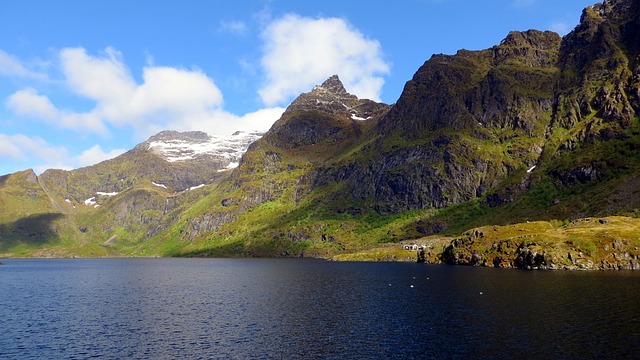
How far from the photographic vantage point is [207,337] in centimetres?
8212

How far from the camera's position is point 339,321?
310 feet

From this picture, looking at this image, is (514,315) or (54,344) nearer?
(54,344)

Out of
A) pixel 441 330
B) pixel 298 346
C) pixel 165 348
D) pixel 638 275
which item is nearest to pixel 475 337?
pixel 441 330

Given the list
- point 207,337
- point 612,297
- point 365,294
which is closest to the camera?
point 207,337

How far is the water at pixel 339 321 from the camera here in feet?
234

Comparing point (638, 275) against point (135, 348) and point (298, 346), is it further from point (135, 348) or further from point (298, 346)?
point (135, 348)

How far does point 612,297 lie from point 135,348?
4132 inches

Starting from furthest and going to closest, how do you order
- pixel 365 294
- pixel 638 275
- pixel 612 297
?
1. pixel 638 275
2. pixel 365 294
3. pixel 612 297

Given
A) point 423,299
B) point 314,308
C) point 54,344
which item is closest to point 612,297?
point 423,299

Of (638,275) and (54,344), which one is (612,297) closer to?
(638,275)

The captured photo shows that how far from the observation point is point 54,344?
7800cm

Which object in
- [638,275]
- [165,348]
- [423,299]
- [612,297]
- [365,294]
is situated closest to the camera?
→ [165,348]

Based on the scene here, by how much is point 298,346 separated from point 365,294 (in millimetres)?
60660

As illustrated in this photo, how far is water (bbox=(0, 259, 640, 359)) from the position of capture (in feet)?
234
